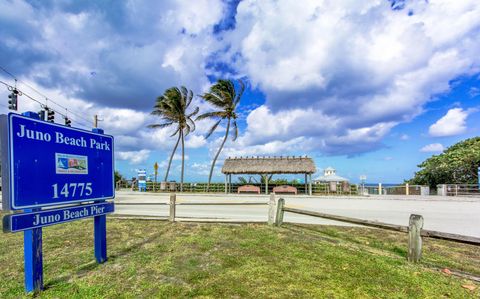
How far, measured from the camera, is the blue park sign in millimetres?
3729

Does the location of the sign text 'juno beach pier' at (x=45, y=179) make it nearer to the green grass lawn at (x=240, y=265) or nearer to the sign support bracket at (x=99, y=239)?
the sign support bracket at (x=99, y=239)

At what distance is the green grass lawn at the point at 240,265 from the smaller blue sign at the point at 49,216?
37.1 inches

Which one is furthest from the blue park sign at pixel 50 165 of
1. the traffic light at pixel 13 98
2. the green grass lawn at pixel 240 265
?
the traffic light at pixel 13 98

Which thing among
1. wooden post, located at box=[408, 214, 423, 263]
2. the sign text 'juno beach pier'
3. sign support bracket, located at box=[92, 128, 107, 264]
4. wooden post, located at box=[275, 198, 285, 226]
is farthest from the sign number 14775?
wooden post, located at box=[408, 214, 423, 263]

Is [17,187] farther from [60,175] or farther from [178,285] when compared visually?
[178,285]

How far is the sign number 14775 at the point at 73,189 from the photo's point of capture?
4.35 meters

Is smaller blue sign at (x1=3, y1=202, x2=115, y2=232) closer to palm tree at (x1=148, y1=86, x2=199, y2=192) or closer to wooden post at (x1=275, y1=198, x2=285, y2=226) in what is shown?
wooden post at (x1=275, y1=198, x2=285, y2=226)

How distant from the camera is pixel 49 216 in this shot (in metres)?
4.23

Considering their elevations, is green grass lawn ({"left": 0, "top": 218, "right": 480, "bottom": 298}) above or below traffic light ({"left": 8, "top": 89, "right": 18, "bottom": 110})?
below

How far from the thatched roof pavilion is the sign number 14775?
2313 cm

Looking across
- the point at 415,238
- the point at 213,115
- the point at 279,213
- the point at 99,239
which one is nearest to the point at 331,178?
the point at 213,115

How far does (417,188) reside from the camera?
2670cm

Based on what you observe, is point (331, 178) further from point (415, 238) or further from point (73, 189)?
point (73, 189)

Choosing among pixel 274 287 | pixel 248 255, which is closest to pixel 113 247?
pixel 248 255
